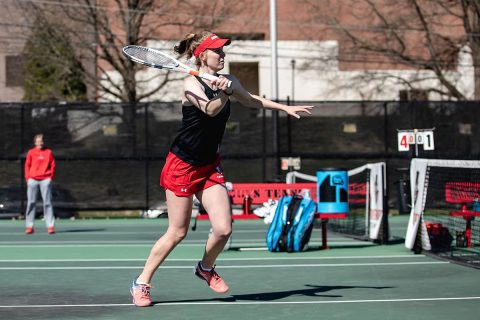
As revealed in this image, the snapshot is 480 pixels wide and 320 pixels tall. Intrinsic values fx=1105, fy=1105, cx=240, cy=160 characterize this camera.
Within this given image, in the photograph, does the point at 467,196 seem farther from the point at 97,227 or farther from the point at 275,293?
the point at 97,227

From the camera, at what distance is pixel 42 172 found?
18375 millimetres

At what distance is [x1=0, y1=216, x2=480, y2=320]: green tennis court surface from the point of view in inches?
326

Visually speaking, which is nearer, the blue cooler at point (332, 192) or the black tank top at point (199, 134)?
the black tank top at point (199, 134)

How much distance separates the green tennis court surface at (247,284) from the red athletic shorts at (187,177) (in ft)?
3.03

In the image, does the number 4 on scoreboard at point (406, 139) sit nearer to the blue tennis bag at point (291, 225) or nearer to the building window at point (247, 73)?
the blue tennis bag at point (291, 225)

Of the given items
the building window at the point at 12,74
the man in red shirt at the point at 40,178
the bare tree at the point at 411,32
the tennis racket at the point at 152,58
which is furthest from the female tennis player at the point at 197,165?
the building window at the point at 12,74

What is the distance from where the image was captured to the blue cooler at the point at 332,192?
1470 cm

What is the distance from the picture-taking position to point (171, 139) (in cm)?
2491

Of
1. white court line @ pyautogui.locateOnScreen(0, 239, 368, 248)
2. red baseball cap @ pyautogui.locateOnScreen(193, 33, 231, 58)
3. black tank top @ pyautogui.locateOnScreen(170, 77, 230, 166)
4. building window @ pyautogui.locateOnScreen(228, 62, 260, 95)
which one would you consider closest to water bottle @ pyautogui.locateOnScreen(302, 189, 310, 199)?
white court line @ pyautogui.locateOnScreen(0, 239, 368, 248)

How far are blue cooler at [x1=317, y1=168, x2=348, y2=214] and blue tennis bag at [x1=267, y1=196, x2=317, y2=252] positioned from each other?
645 mm

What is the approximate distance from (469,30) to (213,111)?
27.0 m

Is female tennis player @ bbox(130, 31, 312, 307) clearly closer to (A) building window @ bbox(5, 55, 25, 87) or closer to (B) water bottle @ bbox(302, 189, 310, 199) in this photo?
(B) water bottle @ bbox(302, 189, 310, 199)

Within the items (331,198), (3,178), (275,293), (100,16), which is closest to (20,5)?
(100,16)

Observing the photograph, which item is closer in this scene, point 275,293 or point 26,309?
point 26,309
